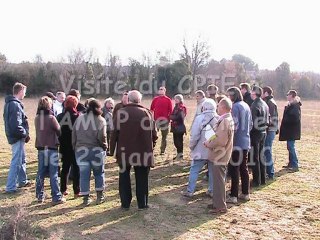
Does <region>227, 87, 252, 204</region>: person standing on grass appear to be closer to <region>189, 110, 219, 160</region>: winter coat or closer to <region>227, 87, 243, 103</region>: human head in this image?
<region>227, 87, 243, 103</region>: human head

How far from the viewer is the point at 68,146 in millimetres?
7273

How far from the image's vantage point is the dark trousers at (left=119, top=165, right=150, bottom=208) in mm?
6355

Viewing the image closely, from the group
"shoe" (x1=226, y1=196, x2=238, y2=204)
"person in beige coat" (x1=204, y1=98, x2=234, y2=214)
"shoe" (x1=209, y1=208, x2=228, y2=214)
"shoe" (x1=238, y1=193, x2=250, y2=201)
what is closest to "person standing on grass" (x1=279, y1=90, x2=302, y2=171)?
"shoe" (x1=238, y1=193, x2=250, y2=201)

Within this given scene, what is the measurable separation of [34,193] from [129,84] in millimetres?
33846

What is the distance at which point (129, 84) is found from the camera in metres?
40.9

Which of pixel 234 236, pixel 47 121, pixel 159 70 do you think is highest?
pixel 159 70

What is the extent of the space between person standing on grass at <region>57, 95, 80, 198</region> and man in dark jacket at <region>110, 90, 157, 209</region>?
1260mm

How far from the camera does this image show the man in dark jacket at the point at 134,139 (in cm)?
616

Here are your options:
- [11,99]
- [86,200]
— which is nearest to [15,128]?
[11,99]

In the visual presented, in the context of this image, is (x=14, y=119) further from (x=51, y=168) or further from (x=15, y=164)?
(x=51, y=168)

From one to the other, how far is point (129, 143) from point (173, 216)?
1.39 meters

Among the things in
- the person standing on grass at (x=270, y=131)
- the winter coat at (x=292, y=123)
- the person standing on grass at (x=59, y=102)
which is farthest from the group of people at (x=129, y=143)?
the person standing on grass at (x=59, y=102)

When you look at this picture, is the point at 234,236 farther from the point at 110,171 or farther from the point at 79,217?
the point at 110,171

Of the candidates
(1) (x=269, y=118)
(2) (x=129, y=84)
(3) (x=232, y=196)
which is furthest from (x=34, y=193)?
(2) (x=129, y=84)
